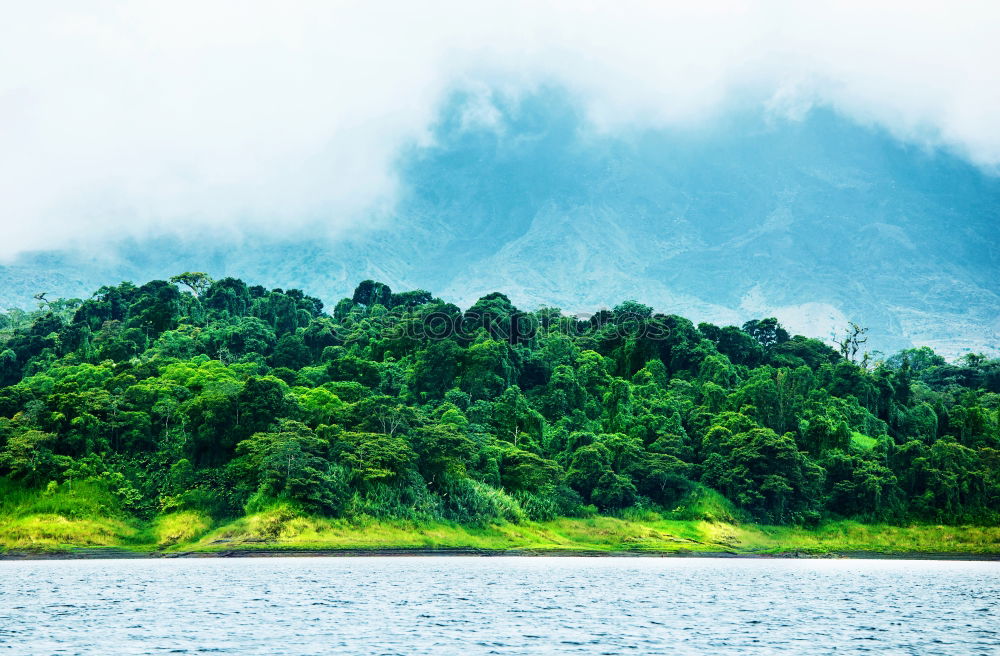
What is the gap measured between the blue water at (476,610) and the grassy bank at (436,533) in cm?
520

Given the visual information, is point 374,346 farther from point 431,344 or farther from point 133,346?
point 133,346

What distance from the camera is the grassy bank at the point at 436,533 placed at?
93.1m

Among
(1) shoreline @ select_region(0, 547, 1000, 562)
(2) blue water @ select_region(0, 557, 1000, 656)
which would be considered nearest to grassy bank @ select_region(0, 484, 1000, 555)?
(1) shoreline @ select_region(0, 547, 1000, 562)

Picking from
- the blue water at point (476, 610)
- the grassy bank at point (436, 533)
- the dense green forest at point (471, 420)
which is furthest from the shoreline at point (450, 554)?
the dense green forest at point (471, 420)

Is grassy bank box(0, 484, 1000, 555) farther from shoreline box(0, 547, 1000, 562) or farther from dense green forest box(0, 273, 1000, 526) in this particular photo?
dense green forest box(0, 273, 1000, 526)

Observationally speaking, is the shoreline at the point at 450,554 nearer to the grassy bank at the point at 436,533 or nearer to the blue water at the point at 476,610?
the grassy bank at the point at 436,533

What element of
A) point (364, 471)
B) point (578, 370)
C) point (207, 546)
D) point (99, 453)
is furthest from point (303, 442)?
point (578, 370)

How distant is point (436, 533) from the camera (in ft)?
332

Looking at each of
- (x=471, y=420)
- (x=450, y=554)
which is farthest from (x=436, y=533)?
(x=471, y=420)

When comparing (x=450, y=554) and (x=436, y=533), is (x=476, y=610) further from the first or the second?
(x=450, y=554)

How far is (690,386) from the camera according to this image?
148500 mm

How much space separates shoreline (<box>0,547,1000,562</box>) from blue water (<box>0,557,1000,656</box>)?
2175 millimetres

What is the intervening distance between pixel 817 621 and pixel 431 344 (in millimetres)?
97113

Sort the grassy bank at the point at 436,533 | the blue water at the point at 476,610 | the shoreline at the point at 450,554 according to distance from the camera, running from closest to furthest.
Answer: the blue water at the point at 476,610 → the shoreline at the point at 450,554 → the grassy bank at the point at 436,533
